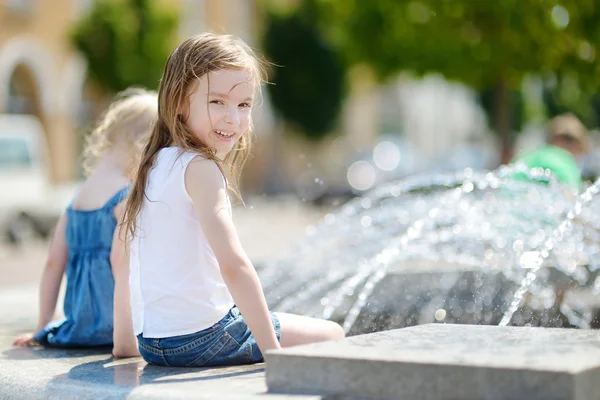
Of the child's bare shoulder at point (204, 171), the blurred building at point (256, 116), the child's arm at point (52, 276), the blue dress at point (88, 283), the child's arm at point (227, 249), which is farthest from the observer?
the blurred building at point (256, 116)

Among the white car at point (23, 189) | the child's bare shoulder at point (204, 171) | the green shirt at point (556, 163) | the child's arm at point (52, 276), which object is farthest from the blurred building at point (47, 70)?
the child's bare shoulder at point (204, 171)

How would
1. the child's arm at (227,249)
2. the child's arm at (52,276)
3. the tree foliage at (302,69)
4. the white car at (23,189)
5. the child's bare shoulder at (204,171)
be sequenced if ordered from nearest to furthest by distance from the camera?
the child's arm at (227,249), the child's bare shoulder at (204,171), the child's arm at (52,276), the white car at (23,189), the tree foliage at (302,69)

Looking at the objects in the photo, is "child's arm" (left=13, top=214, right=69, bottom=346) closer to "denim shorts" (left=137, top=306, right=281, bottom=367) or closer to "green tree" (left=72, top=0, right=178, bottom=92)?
"denim shorts" (left=137, top=306, right=281, bottom=367)

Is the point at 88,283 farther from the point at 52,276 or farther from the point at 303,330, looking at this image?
the point at 303,330

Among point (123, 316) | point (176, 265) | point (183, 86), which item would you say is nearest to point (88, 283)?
point (123, 316)

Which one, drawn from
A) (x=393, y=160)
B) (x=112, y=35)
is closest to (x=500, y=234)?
(x=112, y=35)

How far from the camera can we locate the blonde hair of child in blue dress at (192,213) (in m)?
2.96

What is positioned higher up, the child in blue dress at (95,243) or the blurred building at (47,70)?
the blurred building at (47,70)

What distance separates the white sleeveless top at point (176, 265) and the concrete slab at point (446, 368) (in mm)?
446

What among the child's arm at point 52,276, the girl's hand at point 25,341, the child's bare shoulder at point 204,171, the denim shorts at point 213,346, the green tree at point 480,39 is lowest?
the girl's hand at point 25,341

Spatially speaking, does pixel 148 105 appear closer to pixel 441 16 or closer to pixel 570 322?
pixel 570 322

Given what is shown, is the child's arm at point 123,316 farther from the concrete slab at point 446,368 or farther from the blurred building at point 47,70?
the blurred building at point 47,70

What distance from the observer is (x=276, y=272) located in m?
5.91

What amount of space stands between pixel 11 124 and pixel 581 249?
12637 mm
